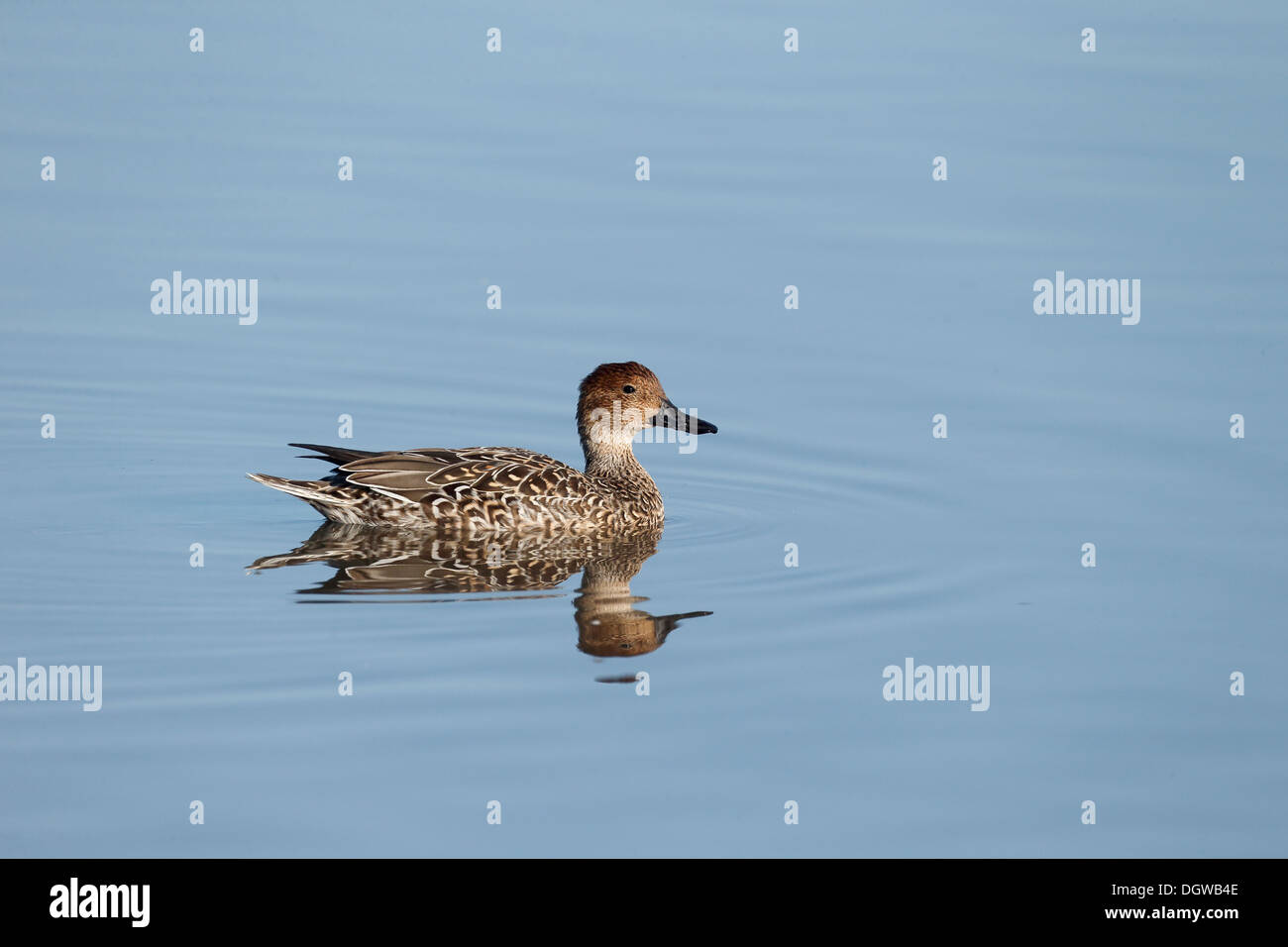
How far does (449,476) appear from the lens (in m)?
13.0

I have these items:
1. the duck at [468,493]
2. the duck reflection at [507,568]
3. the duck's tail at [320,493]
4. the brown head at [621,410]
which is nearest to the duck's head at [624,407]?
the brown head at [621,410]

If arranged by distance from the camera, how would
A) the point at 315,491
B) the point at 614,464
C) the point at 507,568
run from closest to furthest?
the point at 507,568
the point at 315,491
the point at 614,464

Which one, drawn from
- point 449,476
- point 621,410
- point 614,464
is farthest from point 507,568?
point 621,410

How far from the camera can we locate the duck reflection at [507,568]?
36.2ft

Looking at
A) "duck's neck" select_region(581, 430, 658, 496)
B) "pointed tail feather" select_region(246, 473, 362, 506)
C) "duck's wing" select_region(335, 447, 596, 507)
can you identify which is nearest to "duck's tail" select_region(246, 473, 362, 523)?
"pointed tail feather" select_region(246, 473, 362, 506)

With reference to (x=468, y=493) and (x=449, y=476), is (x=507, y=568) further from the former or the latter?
(x=449, y=476)

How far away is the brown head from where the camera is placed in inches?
543

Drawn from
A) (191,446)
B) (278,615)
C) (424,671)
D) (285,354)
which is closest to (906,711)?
(424,671)

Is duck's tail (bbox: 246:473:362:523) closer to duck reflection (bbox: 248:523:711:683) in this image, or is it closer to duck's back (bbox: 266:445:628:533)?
duck's back (bbox: 266:445:628:533)

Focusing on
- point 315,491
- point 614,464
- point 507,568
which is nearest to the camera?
point 507,568

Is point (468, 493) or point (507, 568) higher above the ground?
point (468, 493)

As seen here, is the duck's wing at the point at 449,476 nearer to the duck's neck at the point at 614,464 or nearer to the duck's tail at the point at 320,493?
the duck's tail at the point at 320,493

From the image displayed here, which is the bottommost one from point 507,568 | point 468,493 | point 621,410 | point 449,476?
point 507,568

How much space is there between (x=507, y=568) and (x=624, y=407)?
2003 mm
